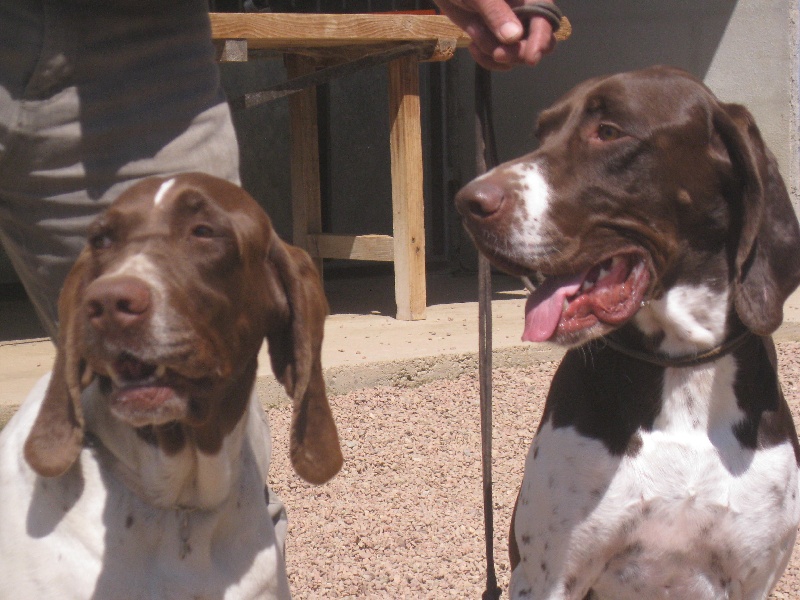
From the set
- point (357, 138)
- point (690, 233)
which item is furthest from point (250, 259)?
point (357, 138)

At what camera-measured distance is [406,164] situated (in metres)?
5.82

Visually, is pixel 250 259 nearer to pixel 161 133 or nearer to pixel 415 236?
pixel 161 133

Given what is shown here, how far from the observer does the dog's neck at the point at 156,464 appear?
230 centimetres

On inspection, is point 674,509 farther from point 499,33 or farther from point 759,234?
point 499,33

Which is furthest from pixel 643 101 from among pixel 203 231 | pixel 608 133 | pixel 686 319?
pixel 203 231

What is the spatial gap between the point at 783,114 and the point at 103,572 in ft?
19.7

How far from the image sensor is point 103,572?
7.26 feet

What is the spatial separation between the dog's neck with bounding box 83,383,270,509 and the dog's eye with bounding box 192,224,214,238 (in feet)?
1.26

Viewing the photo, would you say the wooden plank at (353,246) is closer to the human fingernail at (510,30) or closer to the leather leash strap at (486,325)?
the leather leash strap at (486,325)

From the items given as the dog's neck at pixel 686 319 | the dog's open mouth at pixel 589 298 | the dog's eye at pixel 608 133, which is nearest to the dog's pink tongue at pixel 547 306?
the dog's open mouth at pixel 589 298

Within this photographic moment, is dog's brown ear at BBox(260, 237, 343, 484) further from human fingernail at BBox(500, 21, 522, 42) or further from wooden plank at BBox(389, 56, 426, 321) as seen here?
wooden plank at BBox(389, 56, 426, 321)

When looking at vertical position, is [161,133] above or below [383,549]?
above

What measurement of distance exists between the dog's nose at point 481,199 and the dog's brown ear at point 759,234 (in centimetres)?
55

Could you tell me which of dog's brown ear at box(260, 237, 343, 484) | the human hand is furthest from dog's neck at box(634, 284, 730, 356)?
dog's brown ear at box(260, 237, 343, 484)
